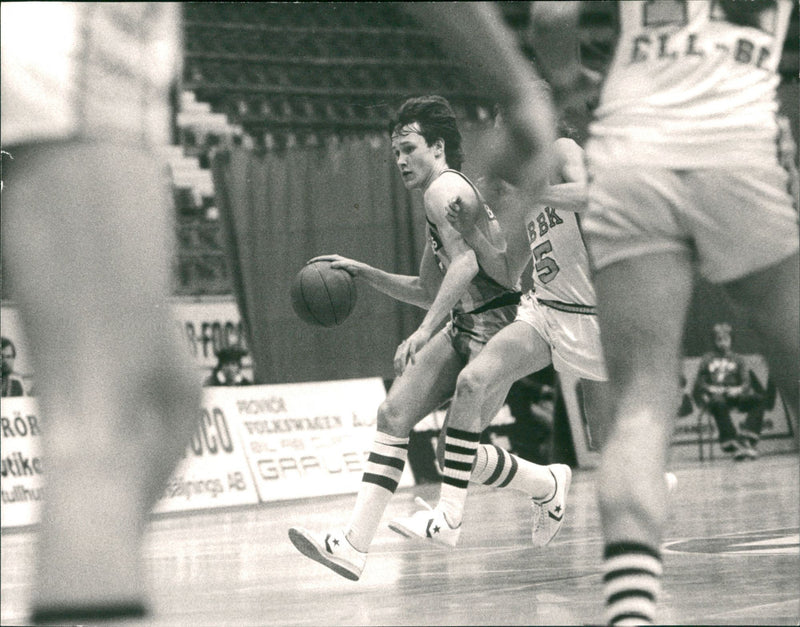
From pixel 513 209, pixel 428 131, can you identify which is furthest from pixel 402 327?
pixel 513 209

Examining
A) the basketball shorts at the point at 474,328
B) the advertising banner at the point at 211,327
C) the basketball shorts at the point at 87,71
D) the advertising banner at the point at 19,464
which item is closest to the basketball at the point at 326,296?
the basketball shorts at the point at 474,328

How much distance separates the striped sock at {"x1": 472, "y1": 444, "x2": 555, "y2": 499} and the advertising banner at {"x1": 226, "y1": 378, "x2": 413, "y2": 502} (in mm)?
5122

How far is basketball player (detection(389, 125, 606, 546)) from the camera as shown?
20.7 ft

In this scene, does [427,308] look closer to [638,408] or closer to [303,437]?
[638,408]

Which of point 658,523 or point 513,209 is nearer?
point 658,523

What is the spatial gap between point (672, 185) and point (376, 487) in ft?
10.3

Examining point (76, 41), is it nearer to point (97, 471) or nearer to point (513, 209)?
point (97, 471)

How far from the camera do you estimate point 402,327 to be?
15.3 m

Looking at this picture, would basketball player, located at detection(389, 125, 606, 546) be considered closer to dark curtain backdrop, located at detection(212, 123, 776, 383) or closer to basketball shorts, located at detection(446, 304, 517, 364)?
basketball shorts, located at detection(446, 304, 517, 364)

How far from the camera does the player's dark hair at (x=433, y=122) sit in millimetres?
6793

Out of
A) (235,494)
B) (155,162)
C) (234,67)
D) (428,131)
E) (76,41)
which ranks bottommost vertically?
(235,494)

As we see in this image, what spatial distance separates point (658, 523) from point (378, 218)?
12618 mm

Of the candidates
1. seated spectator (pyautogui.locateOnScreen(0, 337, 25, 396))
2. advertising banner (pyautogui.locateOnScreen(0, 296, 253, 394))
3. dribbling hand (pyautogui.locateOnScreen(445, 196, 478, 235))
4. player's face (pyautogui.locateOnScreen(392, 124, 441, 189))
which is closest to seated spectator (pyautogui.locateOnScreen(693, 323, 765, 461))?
advertising banner (pyautogui.locateOnScreen(0, 296, 253, 394))

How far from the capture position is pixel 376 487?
5918 mm
